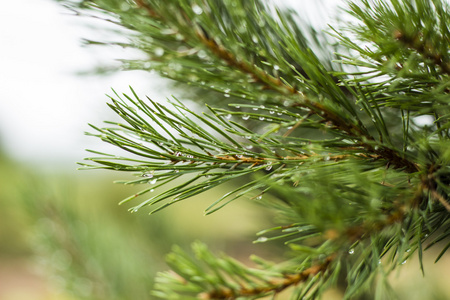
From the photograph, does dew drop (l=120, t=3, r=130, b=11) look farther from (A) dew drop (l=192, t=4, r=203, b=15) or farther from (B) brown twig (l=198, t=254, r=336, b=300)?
(B) brown twig (l=198, t=254, r=336, b=300)

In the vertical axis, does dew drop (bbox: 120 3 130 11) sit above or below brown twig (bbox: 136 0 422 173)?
above

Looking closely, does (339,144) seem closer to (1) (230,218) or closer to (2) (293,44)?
(2) (293,44)

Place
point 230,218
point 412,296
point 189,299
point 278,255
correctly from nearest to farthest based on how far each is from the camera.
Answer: point 189,299 → point 278,255 → point 412,296 → point 230,218

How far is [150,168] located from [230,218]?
18.0 ft

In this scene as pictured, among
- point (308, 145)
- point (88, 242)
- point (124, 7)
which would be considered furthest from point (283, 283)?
point (88, 242)

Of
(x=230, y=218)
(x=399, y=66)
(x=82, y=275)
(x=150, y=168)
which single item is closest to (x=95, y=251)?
(x=82, y=275)

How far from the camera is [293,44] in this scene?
26 centimetres

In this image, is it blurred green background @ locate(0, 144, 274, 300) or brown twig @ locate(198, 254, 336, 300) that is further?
blurred green background @ locate(0, 144, 274, 300)

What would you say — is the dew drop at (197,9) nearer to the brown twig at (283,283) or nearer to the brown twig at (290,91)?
the brown twig at (290,91)

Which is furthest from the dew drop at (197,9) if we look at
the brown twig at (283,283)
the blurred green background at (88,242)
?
the blurred green background at (88,242)

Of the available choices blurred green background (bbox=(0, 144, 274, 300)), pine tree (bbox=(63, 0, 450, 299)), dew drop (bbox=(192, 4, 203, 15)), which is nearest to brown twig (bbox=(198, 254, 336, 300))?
pine tree (bbox=(63, 0, 450, 299))

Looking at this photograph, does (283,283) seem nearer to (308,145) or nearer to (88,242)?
(308,145)

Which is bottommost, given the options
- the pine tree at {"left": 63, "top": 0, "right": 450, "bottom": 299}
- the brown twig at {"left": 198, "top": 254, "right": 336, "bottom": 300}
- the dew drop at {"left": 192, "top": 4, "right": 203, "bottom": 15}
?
the brown twig at {"left": 198, "top": 254, "right": 336, "bottom": 300}

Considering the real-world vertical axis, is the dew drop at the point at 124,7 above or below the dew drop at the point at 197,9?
above
